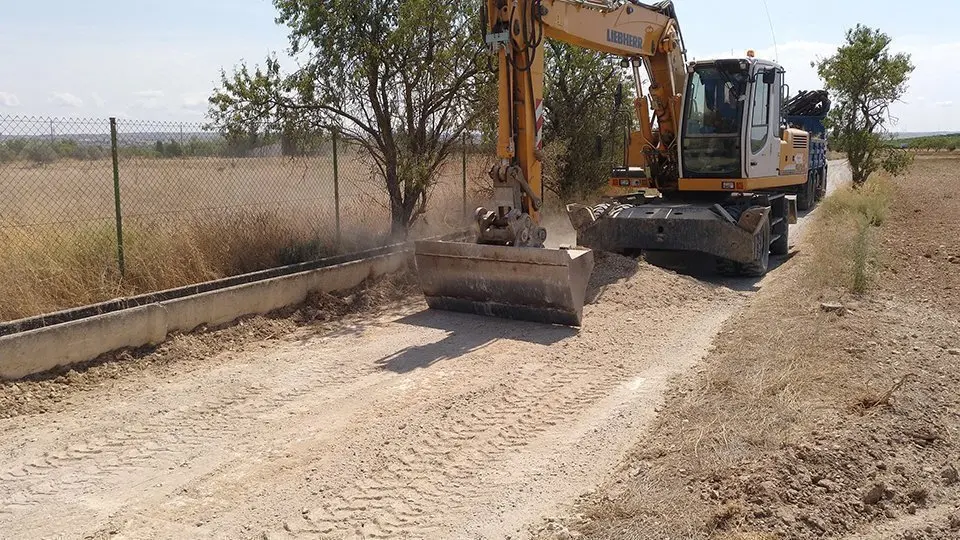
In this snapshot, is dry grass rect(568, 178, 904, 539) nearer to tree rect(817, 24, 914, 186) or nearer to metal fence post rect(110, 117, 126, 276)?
metal fence post rect(110, 117, 126, 276)

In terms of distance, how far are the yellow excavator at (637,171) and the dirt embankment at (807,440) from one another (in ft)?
7.39

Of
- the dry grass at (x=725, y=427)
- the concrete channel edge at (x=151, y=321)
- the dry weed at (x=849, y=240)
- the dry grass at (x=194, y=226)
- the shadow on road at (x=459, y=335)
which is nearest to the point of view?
the dry grass at (x=725, y=427)

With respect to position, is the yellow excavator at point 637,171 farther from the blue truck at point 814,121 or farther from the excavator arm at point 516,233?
→ the blue truck at point 814,121

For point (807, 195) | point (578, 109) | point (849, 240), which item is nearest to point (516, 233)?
point (849, 240)

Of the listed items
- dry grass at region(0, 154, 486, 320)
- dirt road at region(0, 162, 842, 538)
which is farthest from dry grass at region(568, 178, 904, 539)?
dry grass at region(0, 154, 486, 320)

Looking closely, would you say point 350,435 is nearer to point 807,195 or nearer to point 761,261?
point 761,261

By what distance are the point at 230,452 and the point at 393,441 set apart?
1.06 m

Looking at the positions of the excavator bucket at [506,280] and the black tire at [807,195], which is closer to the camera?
the excavator bucket at [506,280]

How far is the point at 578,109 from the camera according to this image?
671 inches

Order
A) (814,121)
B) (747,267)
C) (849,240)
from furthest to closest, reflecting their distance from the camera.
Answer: (814,121) → (849,240) → (747,267)

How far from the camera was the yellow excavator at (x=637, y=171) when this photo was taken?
852cm

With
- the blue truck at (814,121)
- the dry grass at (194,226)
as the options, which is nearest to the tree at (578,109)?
the dry grass at (194,226)

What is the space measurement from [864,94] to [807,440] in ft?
72.0

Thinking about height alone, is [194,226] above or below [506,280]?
above
